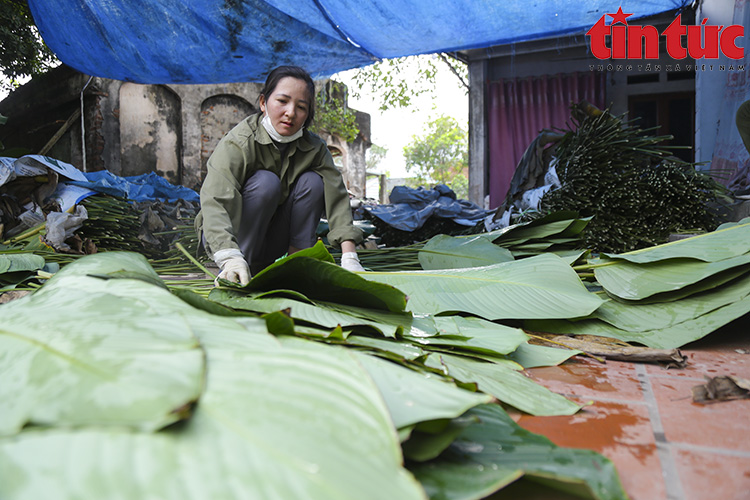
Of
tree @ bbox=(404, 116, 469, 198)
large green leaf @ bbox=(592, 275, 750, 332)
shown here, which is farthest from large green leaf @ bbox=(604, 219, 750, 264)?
tree @ bbox=(404, 116, 469, 198)

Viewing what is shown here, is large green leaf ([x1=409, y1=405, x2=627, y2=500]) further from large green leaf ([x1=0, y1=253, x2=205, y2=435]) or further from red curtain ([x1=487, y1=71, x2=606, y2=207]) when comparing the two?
red curtain ([x1=487, y1=71, x2=606, y2=207])

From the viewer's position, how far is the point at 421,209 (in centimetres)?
458

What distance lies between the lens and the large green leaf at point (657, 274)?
4.75 feet

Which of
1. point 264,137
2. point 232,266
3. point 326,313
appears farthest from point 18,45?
point 326,313

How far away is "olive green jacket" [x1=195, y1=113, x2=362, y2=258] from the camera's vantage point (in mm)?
2004

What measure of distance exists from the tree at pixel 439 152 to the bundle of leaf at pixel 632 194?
65.7 feet

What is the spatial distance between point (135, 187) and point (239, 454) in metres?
5.00

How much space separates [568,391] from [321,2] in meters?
3.68

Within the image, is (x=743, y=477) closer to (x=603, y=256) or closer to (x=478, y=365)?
(x=478, y=365)

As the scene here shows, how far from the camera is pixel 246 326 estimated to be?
2.59 feet

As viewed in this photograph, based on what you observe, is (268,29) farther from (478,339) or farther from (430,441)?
(430,441)

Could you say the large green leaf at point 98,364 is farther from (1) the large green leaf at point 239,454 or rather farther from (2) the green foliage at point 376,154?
(2) the green foliage at point 376,154

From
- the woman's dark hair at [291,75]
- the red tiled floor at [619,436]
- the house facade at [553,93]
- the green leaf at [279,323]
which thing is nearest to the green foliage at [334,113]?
the house facade at [553,93]

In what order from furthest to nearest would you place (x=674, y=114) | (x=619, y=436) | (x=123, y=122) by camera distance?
1. (x=123, y=122)
2. (x=674, y=114)
3. (x=619, y=436)
